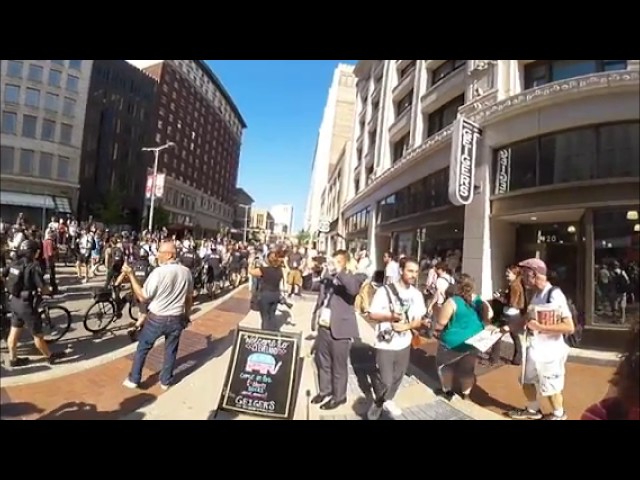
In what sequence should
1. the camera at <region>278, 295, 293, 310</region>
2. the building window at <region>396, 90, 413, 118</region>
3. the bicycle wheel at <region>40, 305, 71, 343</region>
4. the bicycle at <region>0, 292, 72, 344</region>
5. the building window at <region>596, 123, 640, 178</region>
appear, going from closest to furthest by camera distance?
1. the building window at <region>596, 123, 640, 178</region>
2. the bicycle at <region>0, 292, 72, 344</region>
3. the bicycle wheel at <region>40, 305, 71, 343</region>
4. the building window at <region>396, 90, 413, 118</region>
5. the camera at <region>278, 295, 293, 310</region>

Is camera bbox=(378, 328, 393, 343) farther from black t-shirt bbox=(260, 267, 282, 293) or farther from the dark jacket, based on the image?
black t-shirt bbox=(260, 267, 282, 293)

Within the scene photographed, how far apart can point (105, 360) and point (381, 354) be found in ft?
5.64

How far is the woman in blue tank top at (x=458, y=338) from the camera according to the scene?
2357 millimetres

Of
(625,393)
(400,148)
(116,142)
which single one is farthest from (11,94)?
(625,393)

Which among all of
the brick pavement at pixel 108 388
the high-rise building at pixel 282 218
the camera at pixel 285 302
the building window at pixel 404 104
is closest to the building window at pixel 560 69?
the building window at pixel 404 104

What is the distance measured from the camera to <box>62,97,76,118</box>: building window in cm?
189

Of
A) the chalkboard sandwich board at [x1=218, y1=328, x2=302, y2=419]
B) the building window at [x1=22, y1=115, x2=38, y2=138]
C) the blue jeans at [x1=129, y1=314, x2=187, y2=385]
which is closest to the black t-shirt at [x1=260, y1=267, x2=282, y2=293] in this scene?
the chalkboard sandwich board at [x1=218, y1=328, x2=302, y2=419]

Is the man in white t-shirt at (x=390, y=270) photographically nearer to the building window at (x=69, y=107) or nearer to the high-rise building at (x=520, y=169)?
the high-rise building at (x=520, y=169)

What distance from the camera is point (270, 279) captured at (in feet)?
8.69

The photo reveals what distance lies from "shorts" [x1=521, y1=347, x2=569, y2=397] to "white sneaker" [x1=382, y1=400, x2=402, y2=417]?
876 millimetres

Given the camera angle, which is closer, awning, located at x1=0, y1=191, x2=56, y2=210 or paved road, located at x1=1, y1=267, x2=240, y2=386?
awning, located at x1=0, y1=191, x2=56, y2=210

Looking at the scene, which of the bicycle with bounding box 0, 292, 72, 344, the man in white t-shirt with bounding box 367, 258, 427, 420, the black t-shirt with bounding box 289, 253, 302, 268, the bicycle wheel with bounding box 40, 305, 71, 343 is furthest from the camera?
the black t-shirt with bounding box 289, 253, 302, 268

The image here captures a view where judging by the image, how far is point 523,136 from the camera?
6.81 ft
